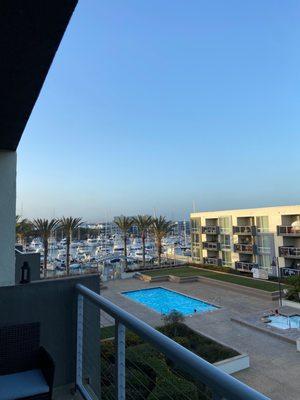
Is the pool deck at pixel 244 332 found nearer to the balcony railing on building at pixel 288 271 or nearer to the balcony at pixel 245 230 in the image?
the balcony railing on building at pixel 288 271

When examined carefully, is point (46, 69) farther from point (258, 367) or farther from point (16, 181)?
point (258, 367)

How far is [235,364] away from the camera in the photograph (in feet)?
37.5

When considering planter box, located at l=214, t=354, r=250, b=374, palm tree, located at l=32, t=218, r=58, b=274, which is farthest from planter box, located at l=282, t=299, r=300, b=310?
palm tree, located at l=32, t=218, r=58, b=274

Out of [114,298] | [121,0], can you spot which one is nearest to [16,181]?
[121,0]

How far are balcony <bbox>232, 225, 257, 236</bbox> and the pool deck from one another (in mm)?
10696

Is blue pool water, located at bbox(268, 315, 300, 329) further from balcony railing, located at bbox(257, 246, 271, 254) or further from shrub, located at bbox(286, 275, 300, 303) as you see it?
balcony railing, located at bbox(257, 246, 271, 254)

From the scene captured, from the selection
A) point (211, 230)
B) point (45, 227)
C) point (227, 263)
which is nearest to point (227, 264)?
point (227, 263)

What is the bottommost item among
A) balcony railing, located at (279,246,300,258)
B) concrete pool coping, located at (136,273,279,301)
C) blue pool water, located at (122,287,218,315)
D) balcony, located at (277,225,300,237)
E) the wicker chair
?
blue pool water, located at (122,287,218,315)

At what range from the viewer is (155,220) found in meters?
35.8

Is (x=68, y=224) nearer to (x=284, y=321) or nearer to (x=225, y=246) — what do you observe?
(x=225, y=246)

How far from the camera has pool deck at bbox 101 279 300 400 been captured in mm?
10641

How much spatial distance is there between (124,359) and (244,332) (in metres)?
15.4

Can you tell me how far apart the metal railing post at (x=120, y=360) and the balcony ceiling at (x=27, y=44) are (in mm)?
1894

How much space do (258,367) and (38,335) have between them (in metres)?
11.5
